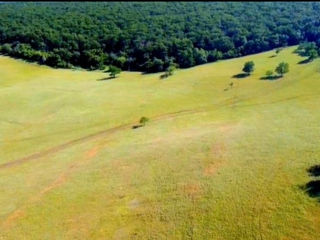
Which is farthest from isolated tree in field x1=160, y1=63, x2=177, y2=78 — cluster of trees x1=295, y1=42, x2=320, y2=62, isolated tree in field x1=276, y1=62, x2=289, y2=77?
cluster of trees x1=295, y1=42, x2=320, y2=62

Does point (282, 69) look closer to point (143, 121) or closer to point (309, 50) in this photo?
point (309, 50)

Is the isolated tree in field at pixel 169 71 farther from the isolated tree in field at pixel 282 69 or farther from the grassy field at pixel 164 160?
the isolated tree in field at pixel 282 69

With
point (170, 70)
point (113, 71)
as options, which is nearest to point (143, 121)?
point (170, 70)

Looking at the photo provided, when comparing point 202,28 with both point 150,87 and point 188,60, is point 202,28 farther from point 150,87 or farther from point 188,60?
point 150,87

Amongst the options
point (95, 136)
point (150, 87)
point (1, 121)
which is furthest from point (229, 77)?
point (1, 121)

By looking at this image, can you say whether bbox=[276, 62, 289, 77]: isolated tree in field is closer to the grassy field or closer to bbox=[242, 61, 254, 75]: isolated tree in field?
the grassy field

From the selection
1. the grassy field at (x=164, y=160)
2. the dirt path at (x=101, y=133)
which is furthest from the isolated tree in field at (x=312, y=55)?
the dirt path at (x=101, y=133)
